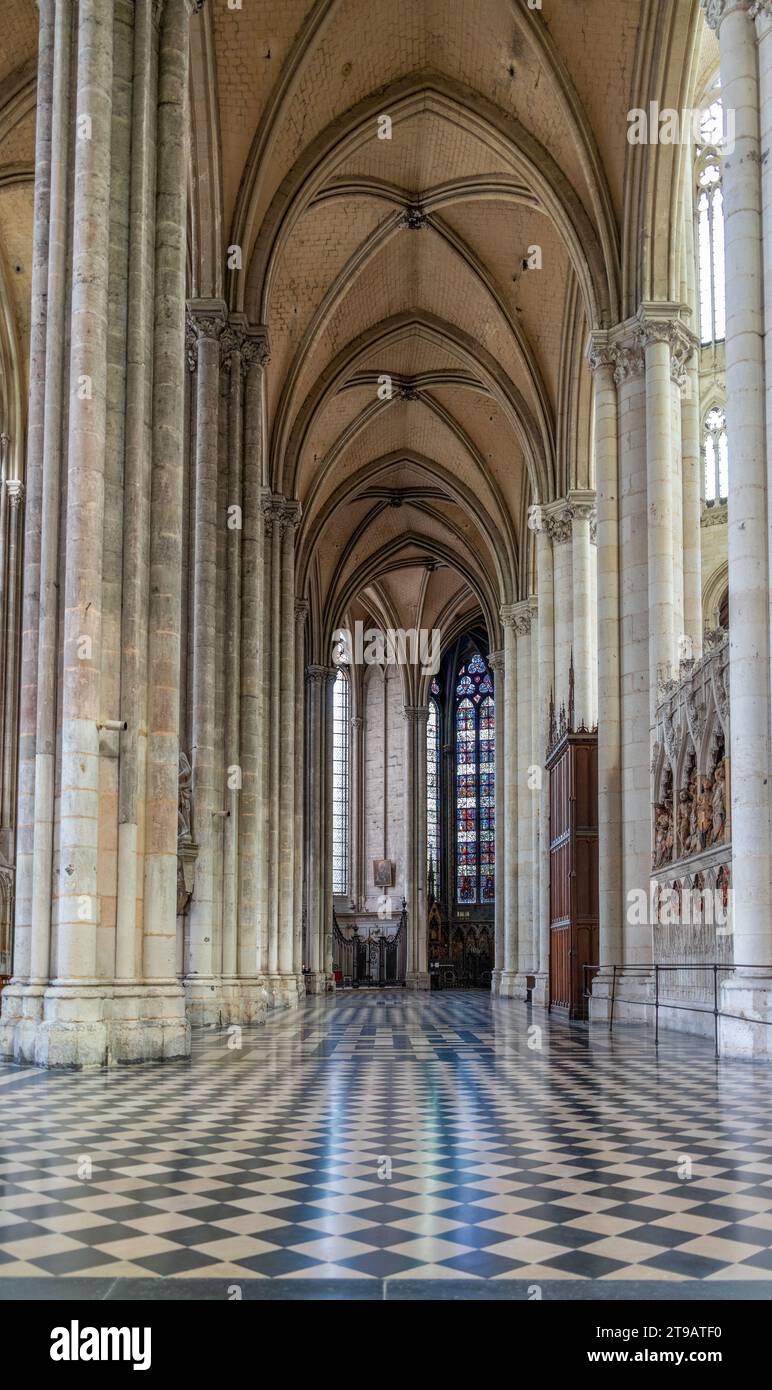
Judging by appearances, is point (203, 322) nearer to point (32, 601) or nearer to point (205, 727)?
point (205, 727)

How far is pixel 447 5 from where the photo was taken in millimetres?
23500

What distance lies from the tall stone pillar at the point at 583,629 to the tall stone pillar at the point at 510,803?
929 cm

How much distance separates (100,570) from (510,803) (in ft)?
87.6

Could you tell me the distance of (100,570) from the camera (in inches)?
507

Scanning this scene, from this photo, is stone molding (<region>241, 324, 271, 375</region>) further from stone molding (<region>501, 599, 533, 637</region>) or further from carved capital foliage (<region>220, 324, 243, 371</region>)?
stone molding (<region>501, 599, 533, 637</region>)

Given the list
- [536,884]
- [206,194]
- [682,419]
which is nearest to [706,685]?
[682,419]

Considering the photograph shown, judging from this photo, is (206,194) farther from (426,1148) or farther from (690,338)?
(426,1148)

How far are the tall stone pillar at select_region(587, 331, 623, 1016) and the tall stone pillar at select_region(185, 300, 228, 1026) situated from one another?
6.11m

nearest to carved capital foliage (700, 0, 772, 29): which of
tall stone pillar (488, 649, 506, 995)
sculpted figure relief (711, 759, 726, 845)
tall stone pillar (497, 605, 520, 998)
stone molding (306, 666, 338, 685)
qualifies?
sculpted figure relief (711, 759, 726, 845)

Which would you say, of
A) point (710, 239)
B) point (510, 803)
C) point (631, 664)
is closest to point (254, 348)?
→ point (631, 664)

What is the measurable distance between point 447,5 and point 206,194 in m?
5.85

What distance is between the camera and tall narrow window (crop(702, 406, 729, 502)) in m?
33.3

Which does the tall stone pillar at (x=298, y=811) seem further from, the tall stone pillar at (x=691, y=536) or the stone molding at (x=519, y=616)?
the tall stone pillar at (x=691, y=536)
